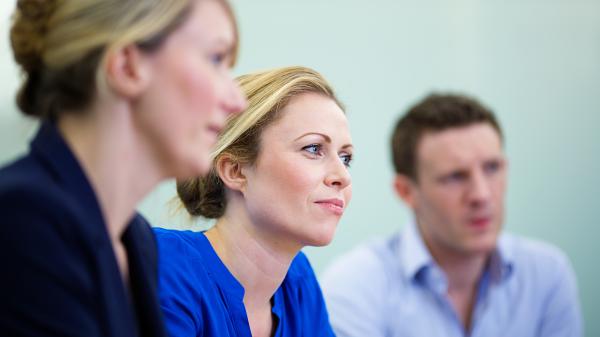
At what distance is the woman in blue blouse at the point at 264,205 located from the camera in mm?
→ 1429

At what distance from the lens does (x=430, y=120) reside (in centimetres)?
252

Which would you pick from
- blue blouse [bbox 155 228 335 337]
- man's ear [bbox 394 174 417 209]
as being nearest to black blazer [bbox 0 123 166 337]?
blue blouse [bbox 155 228 335 337]

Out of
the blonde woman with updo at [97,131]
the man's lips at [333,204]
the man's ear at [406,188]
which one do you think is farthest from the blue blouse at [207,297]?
the man's ear at [406,188]

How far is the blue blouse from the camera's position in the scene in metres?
1.34

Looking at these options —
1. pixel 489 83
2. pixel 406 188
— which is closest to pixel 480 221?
pixel 406 188

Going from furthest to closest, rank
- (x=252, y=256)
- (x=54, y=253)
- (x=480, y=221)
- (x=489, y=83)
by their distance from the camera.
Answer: (x=489, y=83), (x=480, y=221), (x=252, y=256), (x=54, y=253)

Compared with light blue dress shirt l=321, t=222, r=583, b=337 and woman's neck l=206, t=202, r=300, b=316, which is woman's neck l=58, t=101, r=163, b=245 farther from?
light blue dress shirt l=321, t=222, r=583, b=337

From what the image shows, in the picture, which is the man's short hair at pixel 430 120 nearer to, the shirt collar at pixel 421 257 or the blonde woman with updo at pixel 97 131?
the shirt collar at pixel 421 257

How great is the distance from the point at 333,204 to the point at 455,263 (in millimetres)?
1092

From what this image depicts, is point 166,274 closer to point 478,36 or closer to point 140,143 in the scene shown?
point 140,143

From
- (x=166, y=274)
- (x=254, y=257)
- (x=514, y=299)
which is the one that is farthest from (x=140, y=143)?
(x=514, y=299)

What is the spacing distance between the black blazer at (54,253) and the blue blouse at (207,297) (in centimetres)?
37

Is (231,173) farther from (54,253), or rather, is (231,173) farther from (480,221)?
(480,221)

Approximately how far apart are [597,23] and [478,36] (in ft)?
1.96
